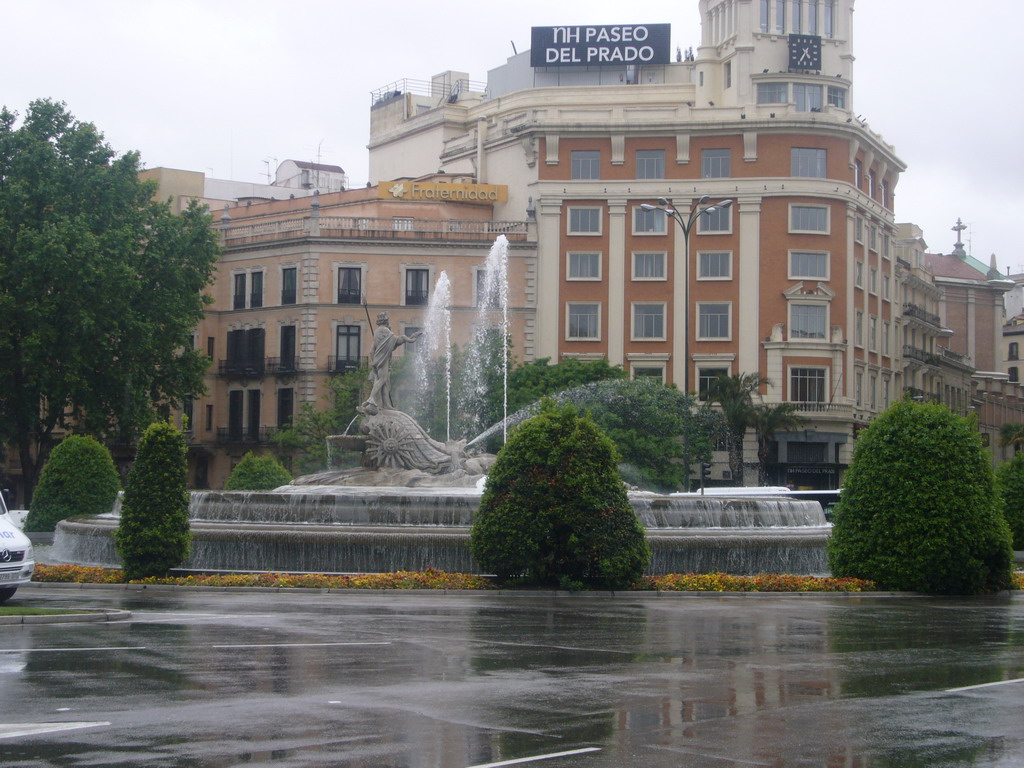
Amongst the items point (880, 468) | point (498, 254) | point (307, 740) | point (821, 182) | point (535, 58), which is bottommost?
point (307, 740)

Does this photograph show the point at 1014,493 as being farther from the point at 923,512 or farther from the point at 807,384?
the point at 807,384

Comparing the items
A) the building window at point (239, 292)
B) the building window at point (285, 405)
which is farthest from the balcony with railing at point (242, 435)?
the building window at point (239, 292)

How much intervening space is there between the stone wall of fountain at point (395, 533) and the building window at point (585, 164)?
3921cm

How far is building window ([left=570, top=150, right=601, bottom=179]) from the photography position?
6712 centimetres

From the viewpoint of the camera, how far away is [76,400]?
171 feet

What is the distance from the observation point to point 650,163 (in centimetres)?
6700

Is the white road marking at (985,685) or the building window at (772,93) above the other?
the building window at (772,93)

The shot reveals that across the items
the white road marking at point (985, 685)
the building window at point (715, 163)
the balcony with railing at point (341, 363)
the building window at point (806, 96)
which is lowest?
the white road marking at point (985, 685)

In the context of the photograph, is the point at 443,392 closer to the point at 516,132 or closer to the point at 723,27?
the point at 516,132

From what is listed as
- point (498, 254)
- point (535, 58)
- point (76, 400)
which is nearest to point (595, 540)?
point (76, 400)

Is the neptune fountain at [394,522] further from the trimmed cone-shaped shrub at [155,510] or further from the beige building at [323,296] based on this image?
the beige building at [323,296]

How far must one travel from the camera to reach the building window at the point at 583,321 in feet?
218

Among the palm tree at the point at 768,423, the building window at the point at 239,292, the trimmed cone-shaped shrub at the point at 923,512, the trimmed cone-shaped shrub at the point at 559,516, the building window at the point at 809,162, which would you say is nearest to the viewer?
the trimmed cone-shaped shrub at the point at 559,516

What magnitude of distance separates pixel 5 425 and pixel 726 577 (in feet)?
122
